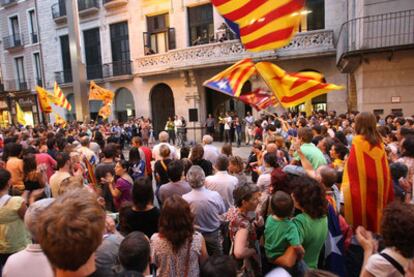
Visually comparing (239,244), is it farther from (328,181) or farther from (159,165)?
(159,165)

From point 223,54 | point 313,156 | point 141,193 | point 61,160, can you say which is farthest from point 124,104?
point 141,193

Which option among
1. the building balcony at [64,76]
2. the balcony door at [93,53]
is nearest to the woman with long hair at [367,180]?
the balcony door at [93,53]

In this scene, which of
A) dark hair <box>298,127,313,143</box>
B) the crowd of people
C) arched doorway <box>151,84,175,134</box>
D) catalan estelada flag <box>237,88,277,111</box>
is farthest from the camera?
arched doorway <box>151,84,175,134</box>

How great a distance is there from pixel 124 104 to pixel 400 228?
20.9 metres

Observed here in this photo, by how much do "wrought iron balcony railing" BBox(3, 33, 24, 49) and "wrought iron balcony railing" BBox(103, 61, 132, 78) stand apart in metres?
10.5

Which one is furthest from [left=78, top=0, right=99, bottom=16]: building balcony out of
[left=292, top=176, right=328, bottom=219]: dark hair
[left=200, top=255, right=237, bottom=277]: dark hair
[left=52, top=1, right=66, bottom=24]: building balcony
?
[left=200, top=255, right=237, bottom=277]: dark hair

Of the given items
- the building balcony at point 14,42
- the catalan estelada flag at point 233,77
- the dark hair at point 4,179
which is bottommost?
the dark hair at point 4,179

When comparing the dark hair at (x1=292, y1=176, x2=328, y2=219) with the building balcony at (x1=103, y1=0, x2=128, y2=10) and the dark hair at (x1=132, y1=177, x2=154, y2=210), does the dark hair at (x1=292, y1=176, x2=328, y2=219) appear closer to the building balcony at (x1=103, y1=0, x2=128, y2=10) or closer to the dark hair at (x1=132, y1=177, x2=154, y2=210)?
the dark hair at (x1=132, y1=177, x2=154, y2=210)

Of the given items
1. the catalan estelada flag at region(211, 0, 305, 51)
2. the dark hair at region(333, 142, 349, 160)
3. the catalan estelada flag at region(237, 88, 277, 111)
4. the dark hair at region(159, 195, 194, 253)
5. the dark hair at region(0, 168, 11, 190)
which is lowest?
the dark hair at region(159, 195, 194, 253)

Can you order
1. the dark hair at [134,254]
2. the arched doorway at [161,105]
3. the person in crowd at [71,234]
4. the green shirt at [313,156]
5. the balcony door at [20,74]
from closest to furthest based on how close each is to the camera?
the person in crowd at [71,234] → the dark hair at [134,254] → the green shirt at [313,156] → the arched doorway at [161,105] → the balcony door at [20,74]

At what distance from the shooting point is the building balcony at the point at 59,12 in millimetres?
22062

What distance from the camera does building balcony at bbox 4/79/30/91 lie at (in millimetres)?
26609

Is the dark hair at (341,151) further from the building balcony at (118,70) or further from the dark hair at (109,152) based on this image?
the building balcony at (118,70)

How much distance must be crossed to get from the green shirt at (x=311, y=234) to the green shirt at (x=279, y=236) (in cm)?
12
